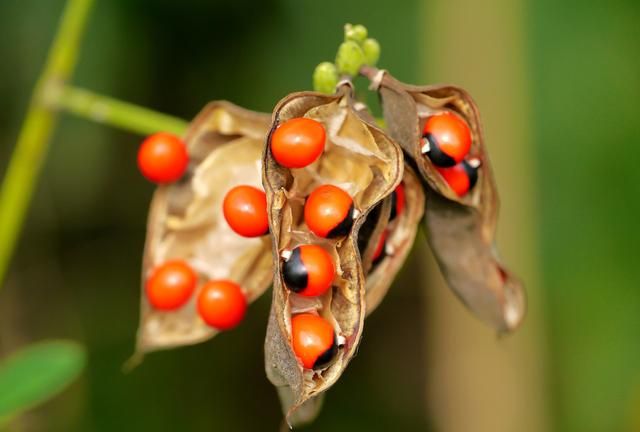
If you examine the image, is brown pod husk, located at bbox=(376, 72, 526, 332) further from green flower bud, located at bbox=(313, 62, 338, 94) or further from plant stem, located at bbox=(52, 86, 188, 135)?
plant stem, located at bbox=(52, 86, 188, 135)

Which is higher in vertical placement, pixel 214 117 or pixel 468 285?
pixel 214 117

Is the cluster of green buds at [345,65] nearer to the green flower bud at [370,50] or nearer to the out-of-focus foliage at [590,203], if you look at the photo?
the green flower bud at [370,50]

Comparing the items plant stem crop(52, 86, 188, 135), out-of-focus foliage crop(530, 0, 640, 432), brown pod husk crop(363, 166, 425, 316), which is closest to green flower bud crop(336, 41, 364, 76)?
brown pod husk crop(363, 166, 425, 316)

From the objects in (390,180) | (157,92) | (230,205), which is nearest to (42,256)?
(157,92)

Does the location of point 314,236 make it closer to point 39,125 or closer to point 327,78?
point 327,78

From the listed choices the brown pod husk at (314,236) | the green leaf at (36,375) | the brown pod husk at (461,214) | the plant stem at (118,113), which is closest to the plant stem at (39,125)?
the plant stem at (118,113)

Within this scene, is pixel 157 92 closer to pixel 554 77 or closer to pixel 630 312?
pixel 554 77
